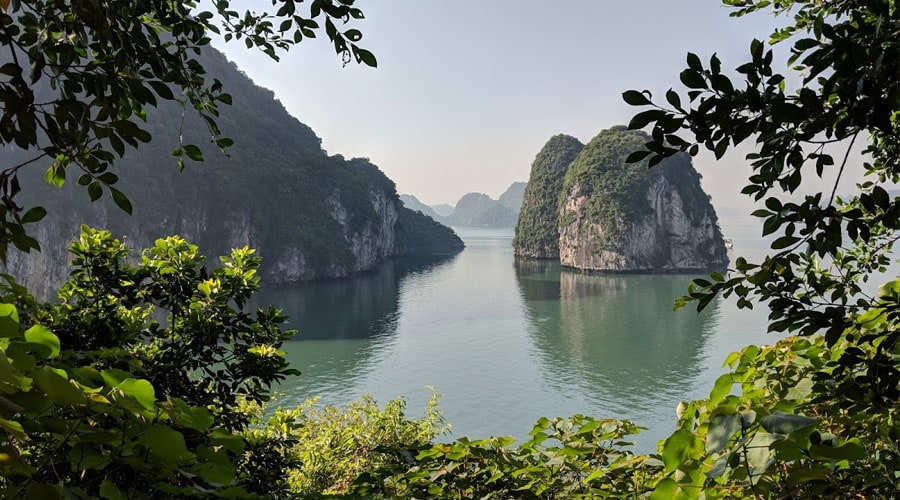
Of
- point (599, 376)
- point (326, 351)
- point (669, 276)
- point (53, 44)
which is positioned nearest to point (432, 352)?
point (326, 351)

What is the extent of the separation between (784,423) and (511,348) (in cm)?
4164

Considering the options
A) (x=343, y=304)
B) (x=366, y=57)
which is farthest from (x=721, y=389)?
(x=343, y=304)

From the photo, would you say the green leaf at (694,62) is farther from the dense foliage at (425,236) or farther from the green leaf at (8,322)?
the dense foliage at (425,236)

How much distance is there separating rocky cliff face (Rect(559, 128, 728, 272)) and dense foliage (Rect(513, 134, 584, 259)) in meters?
9.62

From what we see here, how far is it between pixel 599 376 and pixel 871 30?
36.0 m

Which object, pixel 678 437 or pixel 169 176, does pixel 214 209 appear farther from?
pixel 678 437

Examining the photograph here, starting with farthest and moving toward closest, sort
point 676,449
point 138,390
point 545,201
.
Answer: point 545,201 < point 676,449 < point 138,390

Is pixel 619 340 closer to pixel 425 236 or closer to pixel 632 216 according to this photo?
pixel 632 216

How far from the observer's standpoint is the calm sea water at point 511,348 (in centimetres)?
2983

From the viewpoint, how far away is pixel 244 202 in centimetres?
8219

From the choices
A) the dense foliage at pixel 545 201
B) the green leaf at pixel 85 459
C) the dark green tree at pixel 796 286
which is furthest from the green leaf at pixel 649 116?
the dense foliage at pixel 545 201

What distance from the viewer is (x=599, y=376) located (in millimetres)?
34906

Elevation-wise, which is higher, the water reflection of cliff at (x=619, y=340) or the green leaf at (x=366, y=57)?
the green leaf at (x=366, y=57)

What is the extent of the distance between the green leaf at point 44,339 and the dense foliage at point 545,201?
118972 millimetres
